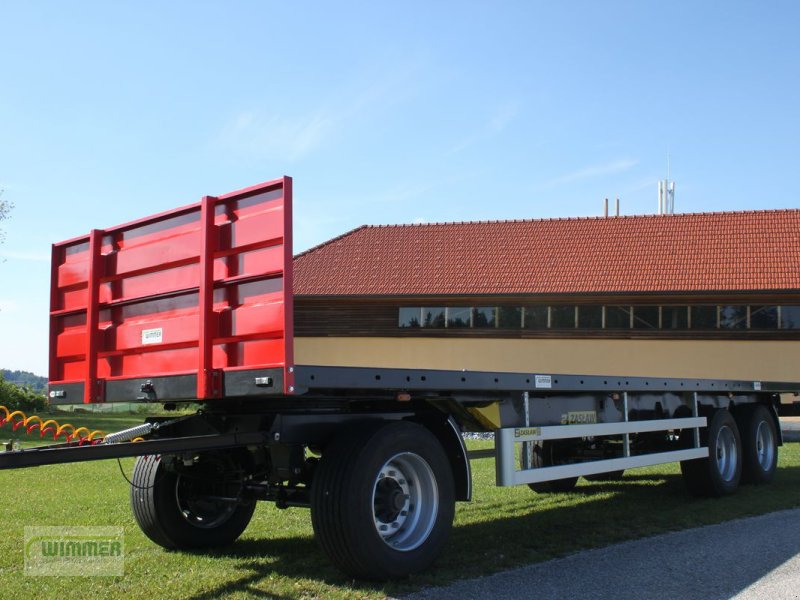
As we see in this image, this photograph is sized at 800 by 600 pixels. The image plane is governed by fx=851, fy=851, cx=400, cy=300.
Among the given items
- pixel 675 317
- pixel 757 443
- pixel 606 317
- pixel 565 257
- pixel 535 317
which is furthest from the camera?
pixel 565 257

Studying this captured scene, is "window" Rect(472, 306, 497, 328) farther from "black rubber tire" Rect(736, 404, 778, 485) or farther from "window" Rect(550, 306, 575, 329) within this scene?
"black rubber tire" Rect(736, 404, 778, 485)

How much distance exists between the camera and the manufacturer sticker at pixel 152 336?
5750 millimetres

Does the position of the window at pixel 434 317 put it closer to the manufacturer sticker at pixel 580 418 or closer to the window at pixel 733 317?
the window at pixel 733 317

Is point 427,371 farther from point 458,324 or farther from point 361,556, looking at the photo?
point 458,324

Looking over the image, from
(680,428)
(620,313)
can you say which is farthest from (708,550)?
(620,313)

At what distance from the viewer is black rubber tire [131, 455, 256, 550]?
6602mm

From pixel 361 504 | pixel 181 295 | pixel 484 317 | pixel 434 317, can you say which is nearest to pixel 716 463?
pixel 361 504

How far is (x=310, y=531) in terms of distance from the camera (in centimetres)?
789

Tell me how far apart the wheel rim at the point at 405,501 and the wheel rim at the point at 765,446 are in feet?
22.9

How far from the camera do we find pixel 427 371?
5.99 metres

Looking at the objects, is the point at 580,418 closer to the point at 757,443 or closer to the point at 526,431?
the point at 526,431

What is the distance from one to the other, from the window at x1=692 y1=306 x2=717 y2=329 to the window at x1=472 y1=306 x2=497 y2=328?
657 cm

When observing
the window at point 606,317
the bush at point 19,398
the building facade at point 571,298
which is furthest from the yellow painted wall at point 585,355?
the bush at point 19,398

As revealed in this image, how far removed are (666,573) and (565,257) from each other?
25.8m
